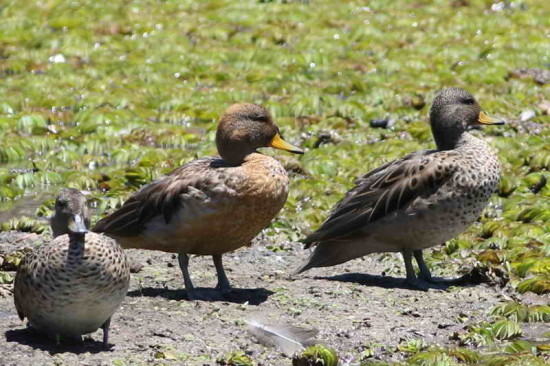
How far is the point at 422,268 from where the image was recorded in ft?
26.2

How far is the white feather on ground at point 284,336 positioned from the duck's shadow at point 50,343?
0.91 metres

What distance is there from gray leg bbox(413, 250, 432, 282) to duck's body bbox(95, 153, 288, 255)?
1.14 meters

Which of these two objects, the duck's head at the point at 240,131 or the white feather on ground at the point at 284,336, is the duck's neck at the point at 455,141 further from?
the white feather on ground at the point at 284,336

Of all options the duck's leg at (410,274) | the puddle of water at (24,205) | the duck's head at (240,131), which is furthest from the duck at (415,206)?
the puddle of water at (24,205)

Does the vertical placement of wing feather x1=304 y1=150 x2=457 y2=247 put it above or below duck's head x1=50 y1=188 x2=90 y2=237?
below

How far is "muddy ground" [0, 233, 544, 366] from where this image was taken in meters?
6.24

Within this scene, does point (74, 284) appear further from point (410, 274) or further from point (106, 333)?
point (410, 274)

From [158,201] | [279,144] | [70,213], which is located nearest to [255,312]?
[158,201]

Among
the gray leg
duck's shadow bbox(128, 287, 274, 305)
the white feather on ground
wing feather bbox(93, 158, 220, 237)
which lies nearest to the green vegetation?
the gray leg

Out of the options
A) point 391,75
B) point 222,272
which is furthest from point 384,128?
point 222,272

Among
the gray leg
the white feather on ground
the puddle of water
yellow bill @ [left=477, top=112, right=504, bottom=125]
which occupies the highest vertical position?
yellow bill @ [left=477, top=112, right=504, bottom=125]

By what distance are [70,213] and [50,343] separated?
73cm

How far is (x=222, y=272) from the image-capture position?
759cm

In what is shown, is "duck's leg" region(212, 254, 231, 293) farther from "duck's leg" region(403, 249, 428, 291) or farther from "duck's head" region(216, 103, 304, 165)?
"duck's leg" region(403, 249, 428, 291)
